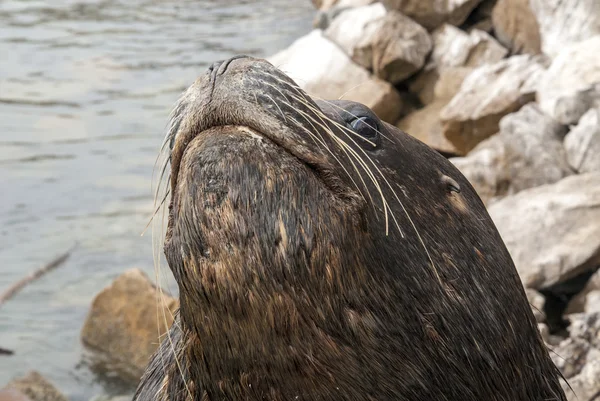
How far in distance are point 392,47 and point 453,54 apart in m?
0.78

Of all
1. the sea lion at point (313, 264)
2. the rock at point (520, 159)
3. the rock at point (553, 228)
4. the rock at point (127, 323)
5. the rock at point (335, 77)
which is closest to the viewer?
the sea lion at point (313, 264)

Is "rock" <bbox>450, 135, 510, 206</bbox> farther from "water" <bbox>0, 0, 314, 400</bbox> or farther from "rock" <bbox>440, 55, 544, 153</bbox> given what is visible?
"water" <bbox>0, 0, 314, 400</bbox>

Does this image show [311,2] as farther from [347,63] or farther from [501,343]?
[501,343]

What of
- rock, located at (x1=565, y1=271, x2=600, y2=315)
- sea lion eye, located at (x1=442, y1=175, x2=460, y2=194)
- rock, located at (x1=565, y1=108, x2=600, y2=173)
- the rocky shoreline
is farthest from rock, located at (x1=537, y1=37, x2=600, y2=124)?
sea lion eye, located at (x1=442, y1=175, x2=460, y2=194)

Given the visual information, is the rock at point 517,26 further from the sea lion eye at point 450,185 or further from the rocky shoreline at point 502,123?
the sea lion eye at point 450,185

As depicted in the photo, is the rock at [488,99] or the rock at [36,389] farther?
the rock at [488,99]

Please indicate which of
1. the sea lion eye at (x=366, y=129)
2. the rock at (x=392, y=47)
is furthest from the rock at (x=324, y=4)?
the sea lion eye at (x=366, y=129)

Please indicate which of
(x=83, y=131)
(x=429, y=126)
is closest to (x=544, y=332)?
(x=429, y=126)

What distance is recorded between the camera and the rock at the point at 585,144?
7.24 meters

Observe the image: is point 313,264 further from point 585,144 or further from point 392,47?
point 392,47

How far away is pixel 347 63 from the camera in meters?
12.3

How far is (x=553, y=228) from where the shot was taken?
6.41 meters

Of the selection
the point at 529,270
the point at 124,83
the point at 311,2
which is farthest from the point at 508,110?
the point at 311,2

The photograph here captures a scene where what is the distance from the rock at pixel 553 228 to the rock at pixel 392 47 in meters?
5.19
